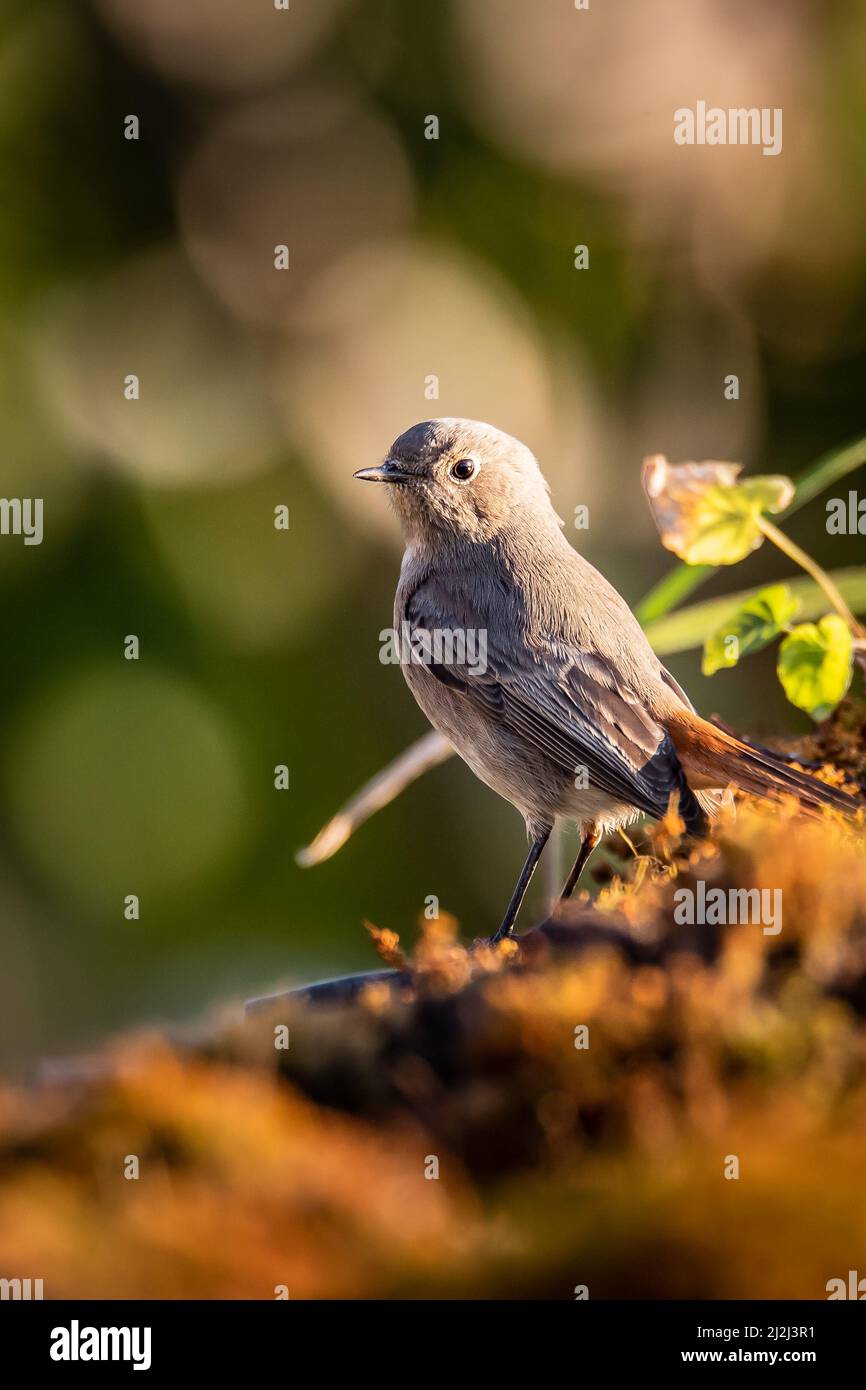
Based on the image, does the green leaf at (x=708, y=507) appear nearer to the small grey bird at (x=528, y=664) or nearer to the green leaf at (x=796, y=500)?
the green leaf at (x=796, y=500)

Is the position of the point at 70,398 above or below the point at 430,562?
above

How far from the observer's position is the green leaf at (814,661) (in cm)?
160

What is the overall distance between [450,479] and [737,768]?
1.07 m

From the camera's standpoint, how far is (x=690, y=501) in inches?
63.8

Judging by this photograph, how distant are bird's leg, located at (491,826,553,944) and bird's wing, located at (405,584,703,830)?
0.20 meters

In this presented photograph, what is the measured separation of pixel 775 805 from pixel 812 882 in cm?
73

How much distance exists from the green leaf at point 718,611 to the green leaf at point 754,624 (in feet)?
0.93

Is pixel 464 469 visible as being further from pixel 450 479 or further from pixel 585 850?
pixel 585 850

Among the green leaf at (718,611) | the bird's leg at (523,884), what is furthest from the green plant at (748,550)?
the bird's leg at (523,884)

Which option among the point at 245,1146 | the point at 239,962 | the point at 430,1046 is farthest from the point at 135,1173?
the point at 239,962

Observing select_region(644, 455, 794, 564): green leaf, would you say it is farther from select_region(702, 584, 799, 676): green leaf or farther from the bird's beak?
the bird's beak

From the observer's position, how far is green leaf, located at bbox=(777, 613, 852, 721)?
1.60 meters

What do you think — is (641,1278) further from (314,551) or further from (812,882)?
(314,551)

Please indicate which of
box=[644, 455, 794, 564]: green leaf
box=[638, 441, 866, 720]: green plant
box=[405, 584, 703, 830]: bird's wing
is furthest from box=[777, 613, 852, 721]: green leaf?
box=[405, 584, 703, 830]: bird's wing
